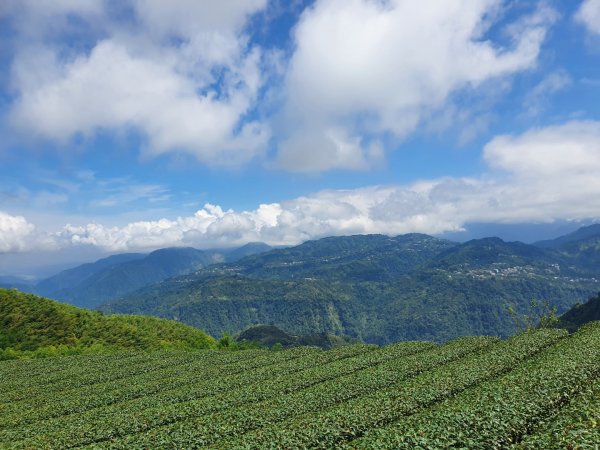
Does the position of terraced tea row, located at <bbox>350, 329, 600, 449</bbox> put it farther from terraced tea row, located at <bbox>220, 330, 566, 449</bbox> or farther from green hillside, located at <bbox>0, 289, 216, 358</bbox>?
green hillside, located at <bbox>0, 289, 216, 358</bbox>

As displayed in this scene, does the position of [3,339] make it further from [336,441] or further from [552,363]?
[552,363]

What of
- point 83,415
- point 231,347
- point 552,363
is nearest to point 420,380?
point 552,363

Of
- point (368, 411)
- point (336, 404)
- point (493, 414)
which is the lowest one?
point (336, 404)

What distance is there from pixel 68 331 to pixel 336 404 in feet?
330

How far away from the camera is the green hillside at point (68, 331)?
10294 centimetres

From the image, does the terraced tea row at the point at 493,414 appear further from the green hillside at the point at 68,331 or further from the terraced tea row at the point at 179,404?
the green hillside at the point at 68,331

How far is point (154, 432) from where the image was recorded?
29.5m

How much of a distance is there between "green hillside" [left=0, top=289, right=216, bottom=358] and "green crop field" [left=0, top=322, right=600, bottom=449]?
38.0 meters

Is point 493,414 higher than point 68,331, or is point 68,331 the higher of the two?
point 68,331

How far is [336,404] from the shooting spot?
1433 inches

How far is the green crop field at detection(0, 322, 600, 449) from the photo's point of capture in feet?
72.0

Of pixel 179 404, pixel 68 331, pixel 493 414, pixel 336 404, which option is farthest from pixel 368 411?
pixel 68 331

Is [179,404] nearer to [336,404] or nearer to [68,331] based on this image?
[336,404]

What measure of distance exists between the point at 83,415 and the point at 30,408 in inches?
506
